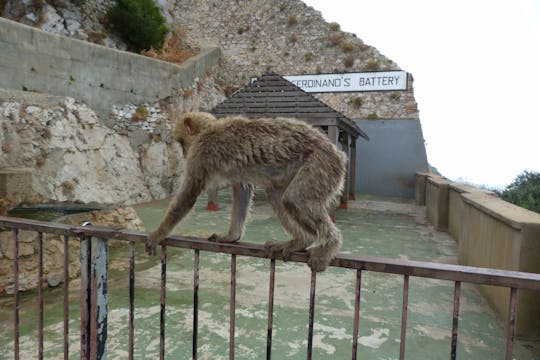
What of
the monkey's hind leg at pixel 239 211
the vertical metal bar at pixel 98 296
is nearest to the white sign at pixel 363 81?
the monkey's hind leg at pixel 239 211

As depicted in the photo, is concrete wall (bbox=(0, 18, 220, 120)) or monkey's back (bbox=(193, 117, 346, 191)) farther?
concrete wall (bbox=(0, 18, 220, 120))

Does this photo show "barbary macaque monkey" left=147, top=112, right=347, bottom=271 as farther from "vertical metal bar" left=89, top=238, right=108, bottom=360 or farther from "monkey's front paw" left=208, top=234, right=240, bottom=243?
"vertical metal bar" left=89, top=238, right=108, bottom=360

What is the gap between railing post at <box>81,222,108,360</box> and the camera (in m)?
1.83

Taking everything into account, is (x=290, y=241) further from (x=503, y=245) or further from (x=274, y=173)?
(x=503, y=245)

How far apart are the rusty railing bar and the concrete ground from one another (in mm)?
743

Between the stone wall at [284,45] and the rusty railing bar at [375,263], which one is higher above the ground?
the stone wall at [284,45]

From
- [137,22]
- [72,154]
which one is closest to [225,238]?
[72,154]

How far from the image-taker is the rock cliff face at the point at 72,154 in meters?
7.18

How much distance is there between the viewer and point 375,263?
4.76 feet

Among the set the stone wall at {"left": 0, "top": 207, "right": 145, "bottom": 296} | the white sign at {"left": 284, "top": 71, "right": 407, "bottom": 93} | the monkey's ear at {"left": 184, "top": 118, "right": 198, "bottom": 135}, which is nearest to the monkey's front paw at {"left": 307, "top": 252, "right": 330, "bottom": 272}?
the monkey's ear at {"left": 184, "top": 118, "right": 198, "bottom": 135}

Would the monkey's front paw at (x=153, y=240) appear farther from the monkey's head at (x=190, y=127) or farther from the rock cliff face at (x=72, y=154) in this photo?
the rock cliff face at (x=72, y=154)

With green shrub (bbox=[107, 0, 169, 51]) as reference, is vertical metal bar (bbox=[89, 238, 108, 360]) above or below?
below

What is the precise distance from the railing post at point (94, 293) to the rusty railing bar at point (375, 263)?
0.07 m

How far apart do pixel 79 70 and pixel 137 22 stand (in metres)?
5.58
